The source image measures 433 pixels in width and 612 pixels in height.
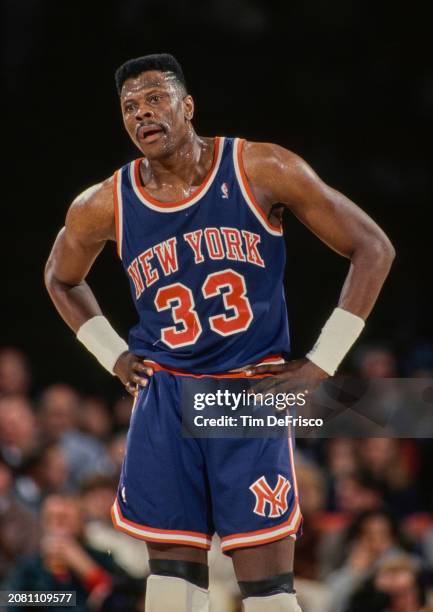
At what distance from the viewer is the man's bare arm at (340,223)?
2959 millimetres

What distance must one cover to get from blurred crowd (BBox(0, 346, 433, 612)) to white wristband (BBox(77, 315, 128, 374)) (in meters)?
1.22

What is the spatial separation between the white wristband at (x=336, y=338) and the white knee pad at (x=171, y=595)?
0.75 m

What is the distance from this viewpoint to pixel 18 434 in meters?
6.23

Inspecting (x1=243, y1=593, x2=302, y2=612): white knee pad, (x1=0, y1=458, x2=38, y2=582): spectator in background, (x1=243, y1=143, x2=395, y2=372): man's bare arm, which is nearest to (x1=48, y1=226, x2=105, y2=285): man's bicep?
(x1=243, y1=143, x2=395, y2=372): man's bare arm

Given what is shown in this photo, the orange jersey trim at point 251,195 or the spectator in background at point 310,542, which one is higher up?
the orange jersey trim at point 251,195

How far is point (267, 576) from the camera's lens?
9.53 feet

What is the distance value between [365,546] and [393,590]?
66cm

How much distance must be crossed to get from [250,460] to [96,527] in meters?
2.63

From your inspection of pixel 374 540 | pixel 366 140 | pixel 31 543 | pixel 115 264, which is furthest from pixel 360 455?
pixel 366 140

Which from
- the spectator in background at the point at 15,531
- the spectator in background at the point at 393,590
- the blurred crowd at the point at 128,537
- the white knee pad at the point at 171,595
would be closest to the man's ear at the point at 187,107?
the white knee pad at the point at 171,595

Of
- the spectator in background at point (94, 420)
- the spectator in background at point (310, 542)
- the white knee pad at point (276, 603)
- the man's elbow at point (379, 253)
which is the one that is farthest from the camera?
the spectator in background at point (94, 420)

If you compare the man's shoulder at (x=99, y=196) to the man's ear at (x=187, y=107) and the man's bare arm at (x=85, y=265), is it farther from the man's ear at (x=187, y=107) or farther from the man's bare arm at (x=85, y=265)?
the man's ear at (x=187, y=107)

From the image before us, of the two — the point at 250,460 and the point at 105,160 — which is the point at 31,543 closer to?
the point at 250,460

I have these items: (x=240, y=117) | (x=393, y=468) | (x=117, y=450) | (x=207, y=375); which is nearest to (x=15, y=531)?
(x=117, y=450)
